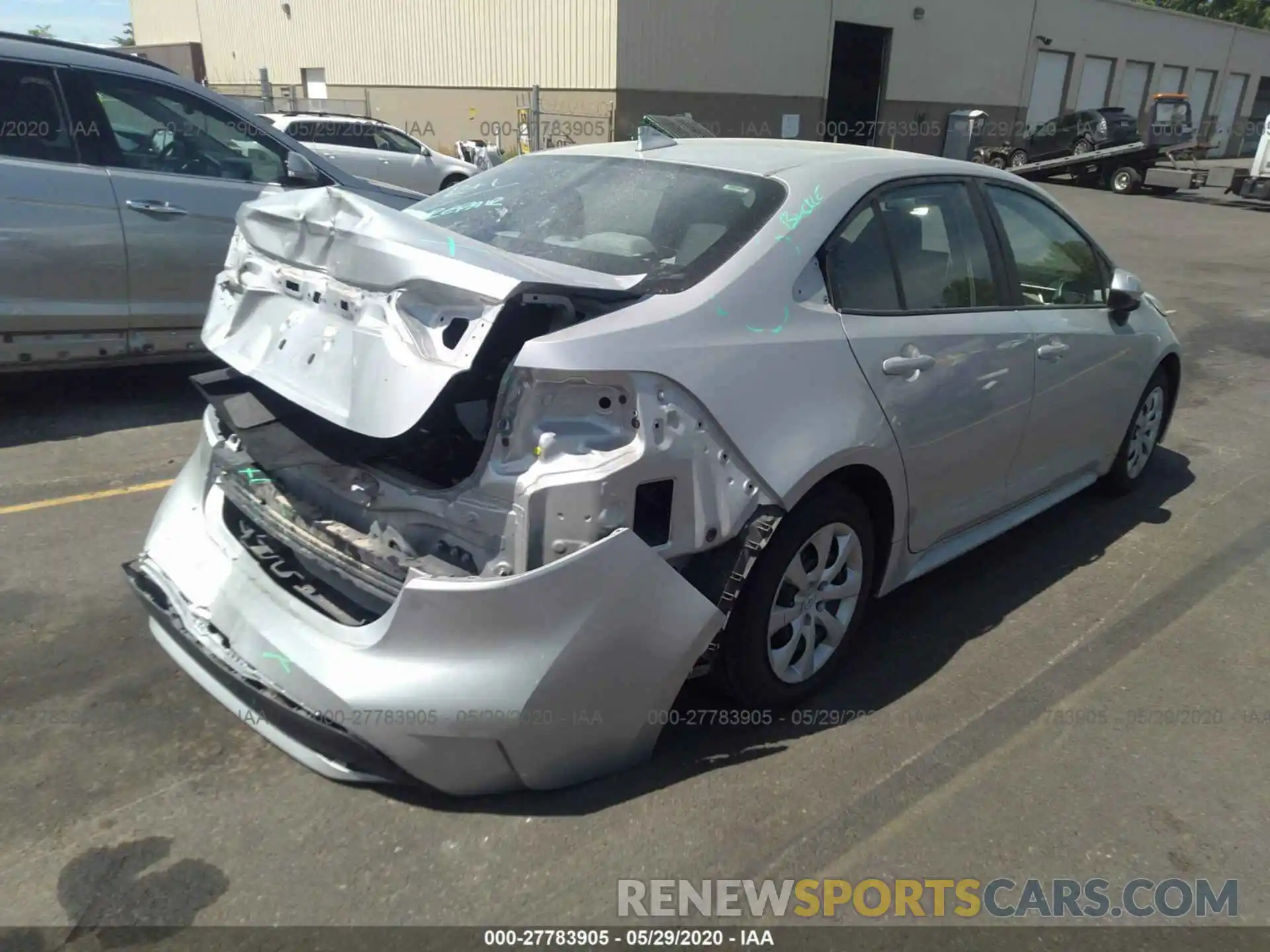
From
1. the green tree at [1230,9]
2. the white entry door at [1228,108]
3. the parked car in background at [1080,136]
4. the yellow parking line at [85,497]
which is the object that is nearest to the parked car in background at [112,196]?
the yellow parking line at [85,497]

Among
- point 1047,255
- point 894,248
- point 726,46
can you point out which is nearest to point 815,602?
point 894,248

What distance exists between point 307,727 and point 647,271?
1546 mm

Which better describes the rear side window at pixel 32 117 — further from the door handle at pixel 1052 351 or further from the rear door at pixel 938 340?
the door handle at pixel 1052 351

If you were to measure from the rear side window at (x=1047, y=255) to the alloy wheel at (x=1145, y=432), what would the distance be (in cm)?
84

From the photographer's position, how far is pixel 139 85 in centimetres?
549

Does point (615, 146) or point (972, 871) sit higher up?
point (615, 146)

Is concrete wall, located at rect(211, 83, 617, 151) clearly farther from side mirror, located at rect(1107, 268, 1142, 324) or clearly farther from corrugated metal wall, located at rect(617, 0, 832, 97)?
side mirror, located at rect(1107, 268, 1142, 324)

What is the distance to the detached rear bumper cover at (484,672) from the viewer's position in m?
2.33

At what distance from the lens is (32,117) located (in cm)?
516

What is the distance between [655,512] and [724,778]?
89 cm

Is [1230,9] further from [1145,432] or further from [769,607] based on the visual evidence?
[769,607]

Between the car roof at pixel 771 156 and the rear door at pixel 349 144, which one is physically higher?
the car roof at pixel 771 156

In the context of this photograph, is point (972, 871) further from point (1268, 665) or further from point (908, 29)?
point (908, 29)

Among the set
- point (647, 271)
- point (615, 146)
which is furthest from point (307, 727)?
point (615, 146)
